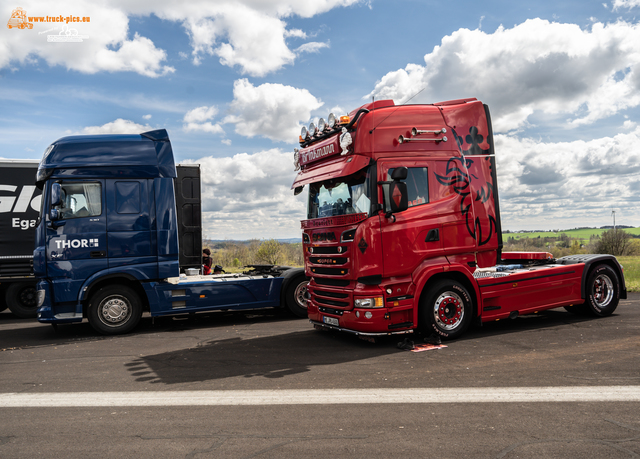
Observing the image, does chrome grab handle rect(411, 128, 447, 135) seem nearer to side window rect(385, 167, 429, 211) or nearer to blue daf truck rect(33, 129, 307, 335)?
side window rect(385, 167, 429, 211)

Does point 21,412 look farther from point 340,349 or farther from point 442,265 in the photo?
point 442,265

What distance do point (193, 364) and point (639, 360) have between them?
6.07 m

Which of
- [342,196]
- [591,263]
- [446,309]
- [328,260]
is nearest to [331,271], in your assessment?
[328,260]

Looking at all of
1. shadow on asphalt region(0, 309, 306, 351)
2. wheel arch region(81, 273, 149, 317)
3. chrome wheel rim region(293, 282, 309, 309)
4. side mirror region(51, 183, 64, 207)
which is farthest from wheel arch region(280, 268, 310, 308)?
side mirror region(51, 183, 64, 207)

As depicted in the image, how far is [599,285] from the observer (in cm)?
967

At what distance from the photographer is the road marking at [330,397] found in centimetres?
492

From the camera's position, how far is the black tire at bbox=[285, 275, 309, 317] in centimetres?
1065

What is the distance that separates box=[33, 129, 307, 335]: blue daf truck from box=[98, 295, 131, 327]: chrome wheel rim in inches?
0.7

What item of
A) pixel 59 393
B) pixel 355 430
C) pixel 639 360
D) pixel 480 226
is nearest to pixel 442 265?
pixel 480 226

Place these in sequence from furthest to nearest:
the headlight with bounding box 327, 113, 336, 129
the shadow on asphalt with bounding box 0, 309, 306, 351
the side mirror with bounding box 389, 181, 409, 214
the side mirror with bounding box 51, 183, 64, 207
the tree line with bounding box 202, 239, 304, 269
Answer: the tree line with bounding box 202, 239, 304, 269 → the shadow on asphalt with bounding box 0, 309, 306, 351 → the side mirror with bounding box 51, 183, 64, 207 → the headlight with bounding box 327, 113, 336, 129 → the side mirror with bounding box 389, 181, 409, 214

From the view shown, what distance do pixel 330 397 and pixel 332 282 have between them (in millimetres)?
2846

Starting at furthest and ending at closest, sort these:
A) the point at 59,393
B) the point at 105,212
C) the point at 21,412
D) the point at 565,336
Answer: the point at 105,212
the point at 565,336
the point at 59,393
the point at 21,412

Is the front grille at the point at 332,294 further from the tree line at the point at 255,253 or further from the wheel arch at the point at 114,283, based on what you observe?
the tree line at the point at 255,253

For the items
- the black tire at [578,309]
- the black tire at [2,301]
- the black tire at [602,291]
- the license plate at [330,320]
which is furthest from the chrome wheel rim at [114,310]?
the black tire at [602,291]
